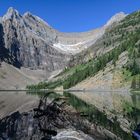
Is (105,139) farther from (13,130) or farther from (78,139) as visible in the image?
(13,130)

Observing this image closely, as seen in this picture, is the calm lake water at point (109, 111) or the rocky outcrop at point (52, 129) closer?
the rocky outcrop at point (52, 129)

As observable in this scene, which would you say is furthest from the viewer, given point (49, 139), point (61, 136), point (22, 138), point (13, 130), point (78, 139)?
point (13, 130)

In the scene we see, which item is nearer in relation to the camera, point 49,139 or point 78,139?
point 78,139

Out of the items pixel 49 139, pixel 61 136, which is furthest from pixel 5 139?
pixel 61 136

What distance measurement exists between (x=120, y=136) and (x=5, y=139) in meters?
10.2

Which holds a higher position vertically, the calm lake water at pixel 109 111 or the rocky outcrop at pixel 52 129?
the calm lake water at pixel 109 111

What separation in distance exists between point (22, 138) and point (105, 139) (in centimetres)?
773

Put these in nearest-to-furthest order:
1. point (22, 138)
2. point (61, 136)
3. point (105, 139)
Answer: point (61, 136), point (105, 139), point (22, 138)

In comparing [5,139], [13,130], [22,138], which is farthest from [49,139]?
[13,130]

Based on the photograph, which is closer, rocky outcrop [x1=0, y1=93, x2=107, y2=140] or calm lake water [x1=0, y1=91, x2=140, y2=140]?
rocky outcrop [x1=0, y1=93, x2=107, y2=140]

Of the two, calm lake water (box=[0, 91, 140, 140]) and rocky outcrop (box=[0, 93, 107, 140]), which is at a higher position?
calm lake water (box=[0, 91, 140, 140])

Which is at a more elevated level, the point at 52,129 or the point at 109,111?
the point at 109,111

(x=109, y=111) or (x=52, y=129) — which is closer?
(x=52, y=129)

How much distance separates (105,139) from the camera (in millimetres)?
30250
